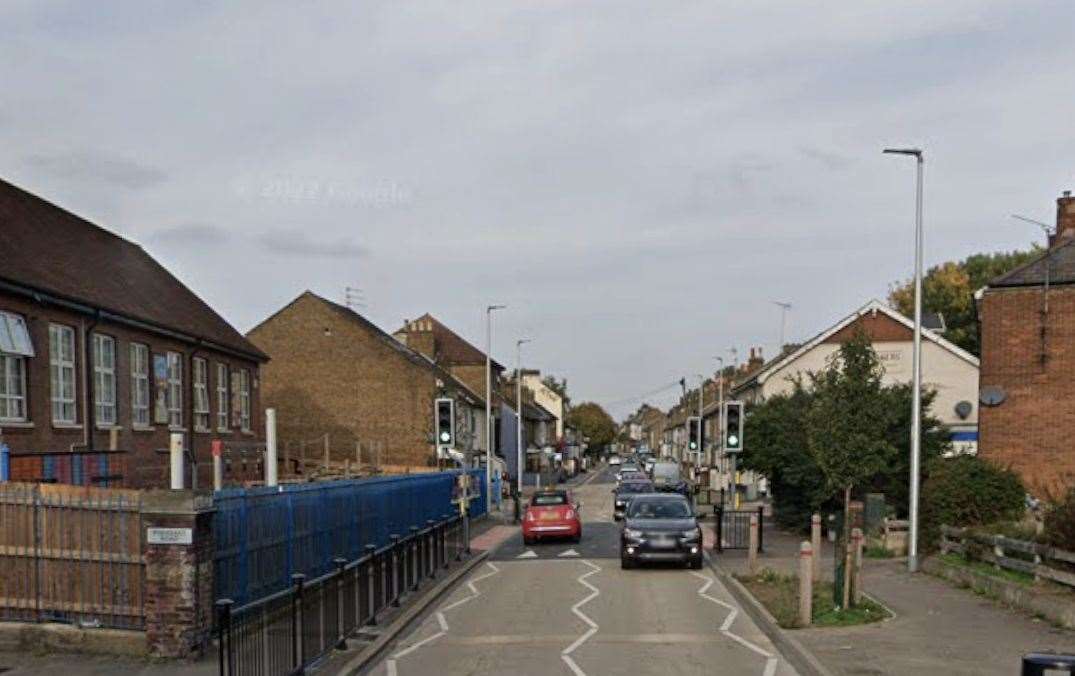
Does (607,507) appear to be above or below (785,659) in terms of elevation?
below

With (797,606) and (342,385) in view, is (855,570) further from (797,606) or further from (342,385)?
(342,385)

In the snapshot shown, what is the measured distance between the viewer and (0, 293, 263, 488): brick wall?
2228 centimetres

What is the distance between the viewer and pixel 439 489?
92.0 feet

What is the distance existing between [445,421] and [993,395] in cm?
1454

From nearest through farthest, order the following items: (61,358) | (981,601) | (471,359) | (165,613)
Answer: (165,613)
(981,601)
(61,358)
(471,359)

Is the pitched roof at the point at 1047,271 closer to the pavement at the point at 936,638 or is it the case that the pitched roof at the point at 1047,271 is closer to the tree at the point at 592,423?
the pavement at the point at 936,638

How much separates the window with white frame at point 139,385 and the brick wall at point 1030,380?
74.7 feet

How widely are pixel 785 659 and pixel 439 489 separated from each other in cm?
1666

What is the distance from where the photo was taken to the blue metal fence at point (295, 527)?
12.7 m

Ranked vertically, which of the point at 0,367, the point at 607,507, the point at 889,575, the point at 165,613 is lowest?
the point at 607,507

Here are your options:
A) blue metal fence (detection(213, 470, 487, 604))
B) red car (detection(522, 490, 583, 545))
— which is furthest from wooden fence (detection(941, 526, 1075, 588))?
red car (detection(522, 490, 583, 545))

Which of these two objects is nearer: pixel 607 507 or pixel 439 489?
pixel 439 489

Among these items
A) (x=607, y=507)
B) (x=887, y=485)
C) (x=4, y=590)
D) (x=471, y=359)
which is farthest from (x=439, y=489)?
(x=471, y=359)

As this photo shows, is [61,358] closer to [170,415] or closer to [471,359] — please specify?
[170,415]
